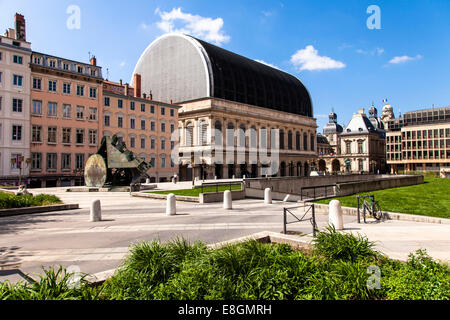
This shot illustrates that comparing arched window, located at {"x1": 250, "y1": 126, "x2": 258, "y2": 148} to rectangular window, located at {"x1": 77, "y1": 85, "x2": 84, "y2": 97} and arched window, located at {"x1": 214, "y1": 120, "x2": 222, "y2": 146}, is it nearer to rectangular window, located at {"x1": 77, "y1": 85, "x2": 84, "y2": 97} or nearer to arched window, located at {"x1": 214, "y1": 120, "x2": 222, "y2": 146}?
arched window, located at {"x1": 214, "y1": 120, "x2": 222, "y2": 146}

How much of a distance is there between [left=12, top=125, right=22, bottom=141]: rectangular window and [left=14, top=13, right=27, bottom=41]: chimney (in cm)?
1304

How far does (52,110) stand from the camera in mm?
44281

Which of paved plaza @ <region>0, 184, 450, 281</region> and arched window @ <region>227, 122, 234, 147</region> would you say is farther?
arched window @ <region>227, 122, 234, 147</region>

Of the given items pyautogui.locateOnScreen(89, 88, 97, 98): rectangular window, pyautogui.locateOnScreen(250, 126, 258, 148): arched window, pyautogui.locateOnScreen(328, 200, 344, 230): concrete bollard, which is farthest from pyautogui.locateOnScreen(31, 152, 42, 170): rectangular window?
pyautogui.locateOnScreen(250, 126, 258, 148): arched window

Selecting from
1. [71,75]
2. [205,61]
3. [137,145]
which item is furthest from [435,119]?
[71,75]

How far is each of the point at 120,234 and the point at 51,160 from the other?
131ft

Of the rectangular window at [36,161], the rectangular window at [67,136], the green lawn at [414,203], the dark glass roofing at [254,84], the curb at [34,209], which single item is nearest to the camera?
the curb at [34,209]

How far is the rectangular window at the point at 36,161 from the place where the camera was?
4191 cm

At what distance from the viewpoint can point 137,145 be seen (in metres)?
53.7

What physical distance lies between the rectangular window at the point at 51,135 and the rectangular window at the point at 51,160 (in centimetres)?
192

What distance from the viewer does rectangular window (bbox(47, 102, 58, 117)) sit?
43.9m

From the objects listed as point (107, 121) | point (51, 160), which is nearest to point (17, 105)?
point (51, 160)

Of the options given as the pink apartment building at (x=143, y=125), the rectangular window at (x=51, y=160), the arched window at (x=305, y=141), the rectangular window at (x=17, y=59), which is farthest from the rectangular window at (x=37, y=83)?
the arched window at (x=305, y=141)

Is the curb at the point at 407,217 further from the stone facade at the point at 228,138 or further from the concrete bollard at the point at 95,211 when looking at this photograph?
the stone facade at the point at 228,138
